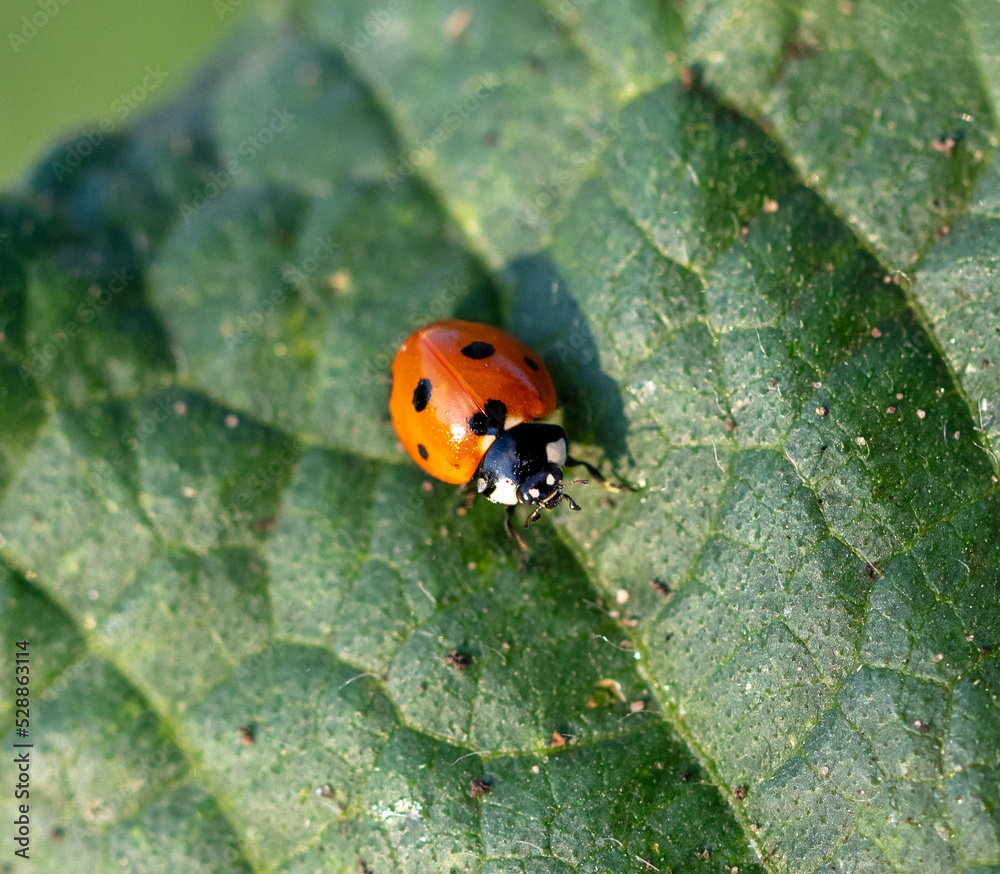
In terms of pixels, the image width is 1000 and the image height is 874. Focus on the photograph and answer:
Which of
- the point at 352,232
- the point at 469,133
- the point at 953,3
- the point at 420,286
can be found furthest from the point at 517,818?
the point at 953,3

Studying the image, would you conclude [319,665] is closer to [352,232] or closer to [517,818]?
[517,818]

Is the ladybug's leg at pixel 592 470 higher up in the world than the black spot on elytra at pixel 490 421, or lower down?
lower down

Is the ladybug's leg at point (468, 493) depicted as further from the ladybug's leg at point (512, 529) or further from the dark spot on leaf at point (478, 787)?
the dark spot on leaf at point (478, 787)
